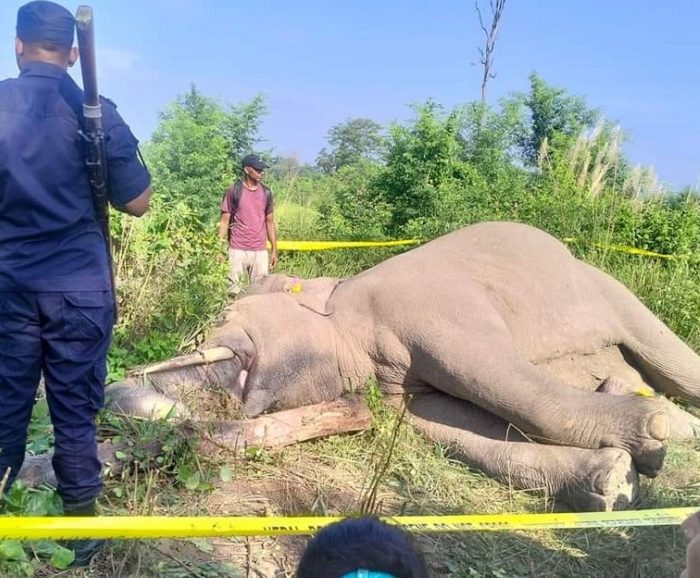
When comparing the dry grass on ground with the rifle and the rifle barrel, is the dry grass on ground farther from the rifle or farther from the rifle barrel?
the rifle barrel

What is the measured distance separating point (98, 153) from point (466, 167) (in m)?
7.65

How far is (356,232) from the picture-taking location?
32.3 feet

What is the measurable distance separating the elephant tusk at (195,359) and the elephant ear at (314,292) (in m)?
0.66

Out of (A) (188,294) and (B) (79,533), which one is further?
(A) (188,294)

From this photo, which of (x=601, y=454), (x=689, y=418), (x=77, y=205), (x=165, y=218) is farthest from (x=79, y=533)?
(x=689, y=418)

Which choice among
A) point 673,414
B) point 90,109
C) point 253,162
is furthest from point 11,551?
point 253,162

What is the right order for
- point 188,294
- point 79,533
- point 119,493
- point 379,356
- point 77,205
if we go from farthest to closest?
point 188,294, point 379,356, point 119,493, point 77,205, point 79,533

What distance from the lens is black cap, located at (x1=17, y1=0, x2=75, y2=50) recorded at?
2.82 meters

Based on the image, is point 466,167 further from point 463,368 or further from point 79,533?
point 79,533

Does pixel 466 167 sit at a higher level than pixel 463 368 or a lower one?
higher

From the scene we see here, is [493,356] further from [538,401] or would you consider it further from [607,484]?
[607,484]

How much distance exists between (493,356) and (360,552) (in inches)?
126

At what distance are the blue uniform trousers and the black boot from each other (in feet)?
0.09

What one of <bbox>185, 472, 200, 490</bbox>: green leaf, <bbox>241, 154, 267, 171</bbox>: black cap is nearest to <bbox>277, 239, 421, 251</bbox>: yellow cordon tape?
<bbox>241, 154, 267, 171</bbox>: black cap
